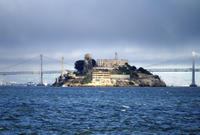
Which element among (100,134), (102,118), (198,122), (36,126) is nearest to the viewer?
(100,134)

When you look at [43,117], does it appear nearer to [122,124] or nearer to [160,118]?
[122,124]

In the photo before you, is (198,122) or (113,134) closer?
(113,134)

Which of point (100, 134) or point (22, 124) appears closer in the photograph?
point (100, 134)

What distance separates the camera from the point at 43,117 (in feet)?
132

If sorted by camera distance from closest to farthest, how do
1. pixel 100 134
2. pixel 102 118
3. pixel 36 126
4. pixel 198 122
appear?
A: 1. pixel 100 134
2. pixel 36 126
3. pixel 198 122
4. pixel 102 118

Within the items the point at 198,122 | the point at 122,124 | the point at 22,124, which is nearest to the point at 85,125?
the point at 122,124

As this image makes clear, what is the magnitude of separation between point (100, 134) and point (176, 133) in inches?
250

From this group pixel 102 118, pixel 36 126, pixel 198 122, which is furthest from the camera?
pixel 102 118

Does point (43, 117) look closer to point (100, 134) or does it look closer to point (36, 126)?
point (36, 126)

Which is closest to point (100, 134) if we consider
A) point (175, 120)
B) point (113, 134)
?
point (113, 134)

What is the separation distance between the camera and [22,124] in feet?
114

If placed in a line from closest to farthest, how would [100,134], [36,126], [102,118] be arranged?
[100,134]
[36,126]
[102,118]

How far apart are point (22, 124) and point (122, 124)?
9.38 meters

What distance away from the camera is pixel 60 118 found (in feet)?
130
